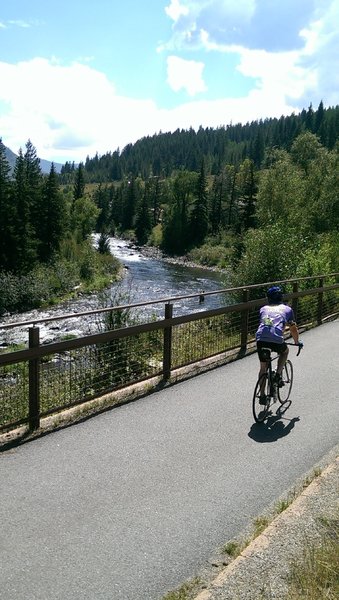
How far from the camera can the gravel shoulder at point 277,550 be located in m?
3.25

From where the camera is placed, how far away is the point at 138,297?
120 ft

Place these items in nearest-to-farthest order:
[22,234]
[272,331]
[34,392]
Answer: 1. [34,392]
2. [272,331]
3. [22,234]

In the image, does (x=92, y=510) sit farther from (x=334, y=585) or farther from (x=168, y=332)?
(x=168, y=332)

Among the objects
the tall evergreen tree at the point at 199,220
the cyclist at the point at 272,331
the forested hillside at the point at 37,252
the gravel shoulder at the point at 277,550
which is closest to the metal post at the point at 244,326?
the cyclist at the point at 272,331

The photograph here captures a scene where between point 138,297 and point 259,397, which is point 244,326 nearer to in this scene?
point 259,397

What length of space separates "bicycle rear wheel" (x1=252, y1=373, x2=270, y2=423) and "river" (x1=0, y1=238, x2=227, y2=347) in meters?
5.85

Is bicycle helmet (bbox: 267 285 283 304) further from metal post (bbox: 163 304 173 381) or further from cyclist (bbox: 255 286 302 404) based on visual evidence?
metal post (bbox: 163 304 173 381)

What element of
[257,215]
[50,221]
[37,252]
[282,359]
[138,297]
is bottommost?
[138,297]

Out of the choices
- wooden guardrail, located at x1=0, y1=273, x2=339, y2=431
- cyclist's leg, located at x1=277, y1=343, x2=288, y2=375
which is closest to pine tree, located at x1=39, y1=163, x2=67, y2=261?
wooden guardrail, located at x1=0, y1=273, x2=339, y2=431

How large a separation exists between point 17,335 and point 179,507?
20.7 meters

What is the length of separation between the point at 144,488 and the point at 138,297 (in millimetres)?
32024

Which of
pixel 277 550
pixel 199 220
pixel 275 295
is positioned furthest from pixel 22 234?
pixel 277 550

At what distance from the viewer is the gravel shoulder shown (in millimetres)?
3246

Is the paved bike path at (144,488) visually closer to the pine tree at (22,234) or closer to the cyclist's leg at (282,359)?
the cyclist's leg at (282,359)
